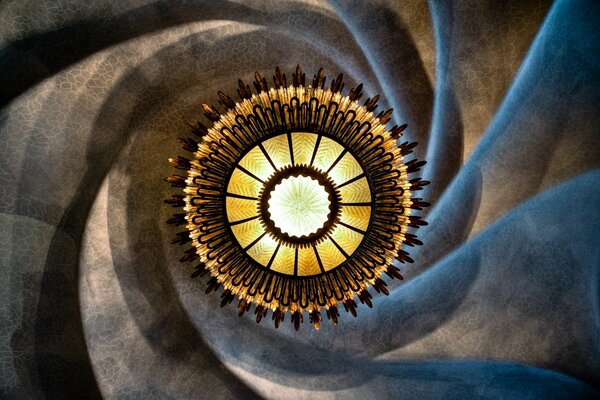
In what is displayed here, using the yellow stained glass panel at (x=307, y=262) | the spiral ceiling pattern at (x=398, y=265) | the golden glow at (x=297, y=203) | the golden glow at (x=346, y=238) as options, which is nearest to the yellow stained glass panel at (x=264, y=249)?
the golden glow at (x=297, y=203)

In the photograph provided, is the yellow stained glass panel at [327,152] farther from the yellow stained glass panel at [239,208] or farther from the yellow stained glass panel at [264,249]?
the yellow stained glass panel at [264,249]

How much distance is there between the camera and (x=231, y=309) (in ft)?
16.1

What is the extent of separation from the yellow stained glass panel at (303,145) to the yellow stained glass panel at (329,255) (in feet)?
2.04

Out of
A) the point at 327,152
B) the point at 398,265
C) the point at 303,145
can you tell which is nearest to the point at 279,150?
the point at 303,145

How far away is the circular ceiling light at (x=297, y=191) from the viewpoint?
3143 mm

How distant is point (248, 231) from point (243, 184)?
36cm

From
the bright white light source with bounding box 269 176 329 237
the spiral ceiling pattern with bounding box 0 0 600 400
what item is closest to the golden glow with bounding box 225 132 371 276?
the bright white light source with bounding box 269 176 329 237

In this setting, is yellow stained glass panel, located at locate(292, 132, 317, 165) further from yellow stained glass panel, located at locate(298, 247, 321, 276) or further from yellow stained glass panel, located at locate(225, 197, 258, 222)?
yellow stained glass panel, located at locate(298, 247, 321, 276)

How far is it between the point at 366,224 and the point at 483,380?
2661 millimetres

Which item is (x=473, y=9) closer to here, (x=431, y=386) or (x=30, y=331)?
(x=431, y=386)

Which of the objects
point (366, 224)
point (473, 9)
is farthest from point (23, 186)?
point (473, 9)

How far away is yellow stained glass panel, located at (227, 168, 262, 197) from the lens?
127 inches

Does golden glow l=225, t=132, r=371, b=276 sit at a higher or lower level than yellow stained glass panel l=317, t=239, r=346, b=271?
higher

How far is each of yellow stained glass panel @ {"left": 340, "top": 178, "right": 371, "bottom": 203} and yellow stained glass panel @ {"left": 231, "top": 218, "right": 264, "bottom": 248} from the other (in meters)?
A: 0.66
